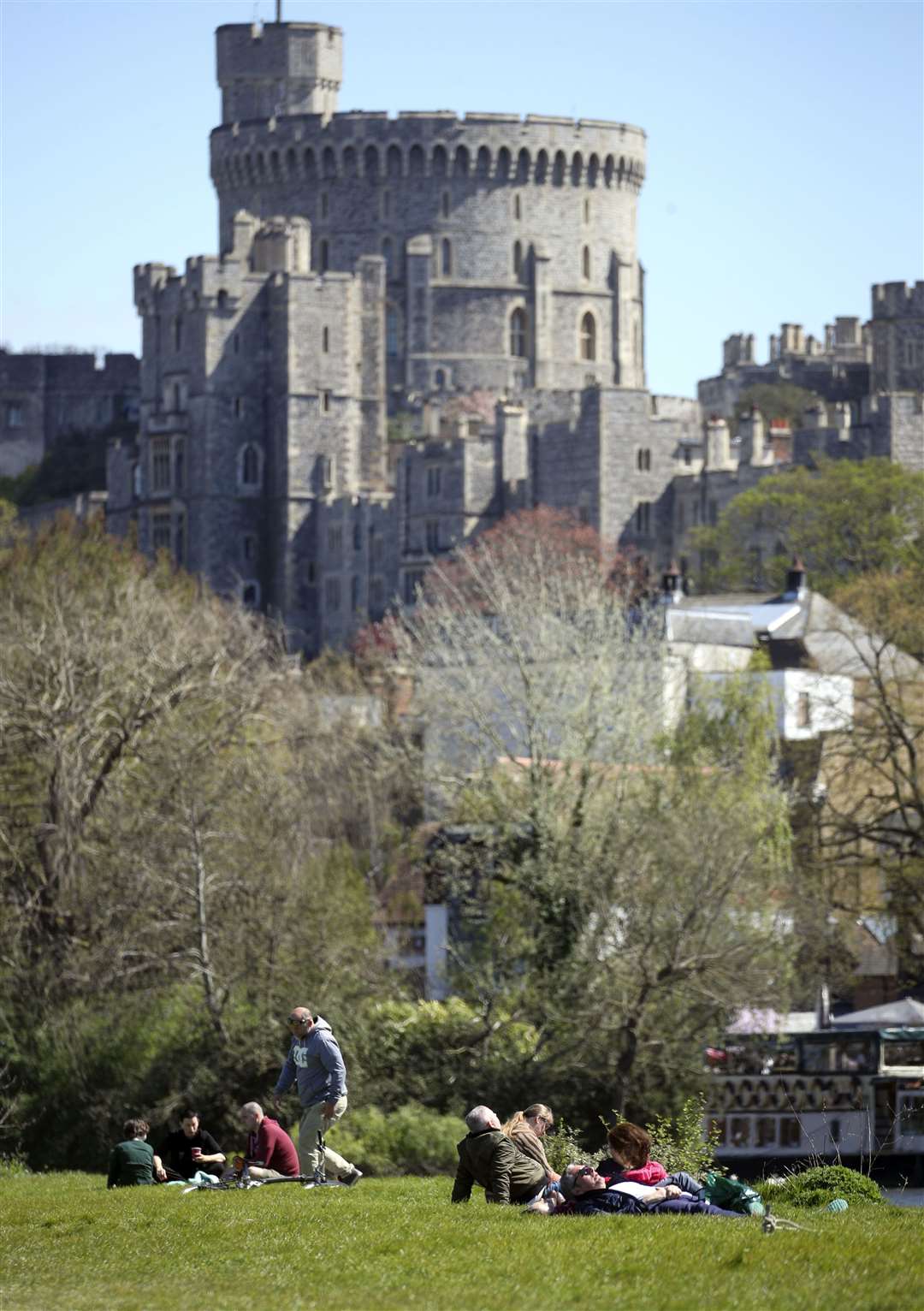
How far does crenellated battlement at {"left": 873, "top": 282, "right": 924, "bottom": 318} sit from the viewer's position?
119125 millimetres

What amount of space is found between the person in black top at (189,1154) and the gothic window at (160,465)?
83.7 metres

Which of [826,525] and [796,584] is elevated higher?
[826,525]

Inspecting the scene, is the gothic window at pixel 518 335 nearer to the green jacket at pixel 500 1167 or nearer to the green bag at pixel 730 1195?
the green jacket at pixel 500 1167

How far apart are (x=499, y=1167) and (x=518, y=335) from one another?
106m

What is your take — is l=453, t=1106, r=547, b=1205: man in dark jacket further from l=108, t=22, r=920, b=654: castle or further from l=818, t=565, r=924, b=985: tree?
l=108, t=22, r=920, b=654: castle

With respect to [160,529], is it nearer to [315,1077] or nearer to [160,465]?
[160,465]

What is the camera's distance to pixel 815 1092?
4375 centimetres

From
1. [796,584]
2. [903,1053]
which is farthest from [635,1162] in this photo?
[796,584]

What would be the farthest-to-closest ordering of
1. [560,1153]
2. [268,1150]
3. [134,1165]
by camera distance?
[560,1153], [134,1165], [268,1150]

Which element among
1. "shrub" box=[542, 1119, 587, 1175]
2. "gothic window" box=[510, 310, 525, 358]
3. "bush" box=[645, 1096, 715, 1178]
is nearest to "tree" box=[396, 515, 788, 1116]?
"shrub" box=[542, 1119, 587, 1175]

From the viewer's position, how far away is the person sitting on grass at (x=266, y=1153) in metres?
27.4

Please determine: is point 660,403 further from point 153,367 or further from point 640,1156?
point 640,1156

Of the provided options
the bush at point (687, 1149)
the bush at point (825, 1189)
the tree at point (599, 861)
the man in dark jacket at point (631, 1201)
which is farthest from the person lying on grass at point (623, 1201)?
the tree at point (599, 861)

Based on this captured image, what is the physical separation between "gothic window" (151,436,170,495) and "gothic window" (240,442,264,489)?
8.68ft
